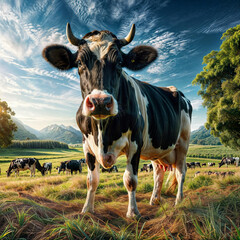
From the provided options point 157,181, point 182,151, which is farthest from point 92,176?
point 182,151

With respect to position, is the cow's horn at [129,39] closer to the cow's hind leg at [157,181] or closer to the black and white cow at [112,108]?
the black and white cow at [112,108]

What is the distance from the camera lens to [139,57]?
3359mm

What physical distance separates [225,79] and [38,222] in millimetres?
17919

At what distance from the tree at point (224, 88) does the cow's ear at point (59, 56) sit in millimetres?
13043

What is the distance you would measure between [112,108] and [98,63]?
0.83 meters

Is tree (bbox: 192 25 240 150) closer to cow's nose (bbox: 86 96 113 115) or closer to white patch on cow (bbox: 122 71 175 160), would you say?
white patch on cow (bbox: 122 71 175 160)

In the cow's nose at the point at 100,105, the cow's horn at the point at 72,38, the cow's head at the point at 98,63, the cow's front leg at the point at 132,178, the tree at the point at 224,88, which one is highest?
the tree at the point at 224,88

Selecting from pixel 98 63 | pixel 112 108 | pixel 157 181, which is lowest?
pixel 157 181

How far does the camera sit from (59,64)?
3.34m

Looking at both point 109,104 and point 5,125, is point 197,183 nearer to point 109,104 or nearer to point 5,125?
point 109,104

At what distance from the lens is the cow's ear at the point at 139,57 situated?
10.5ft

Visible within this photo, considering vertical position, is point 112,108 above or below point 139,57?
below

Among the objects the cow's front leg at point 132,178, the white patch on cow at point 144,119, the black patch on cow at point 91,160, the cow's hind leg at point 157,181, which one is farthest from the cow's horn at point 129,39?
the cow's hind leg at point 157,181

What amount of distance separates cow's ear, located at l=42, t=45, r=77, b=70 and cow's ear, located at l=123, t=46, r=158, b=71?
100cm
